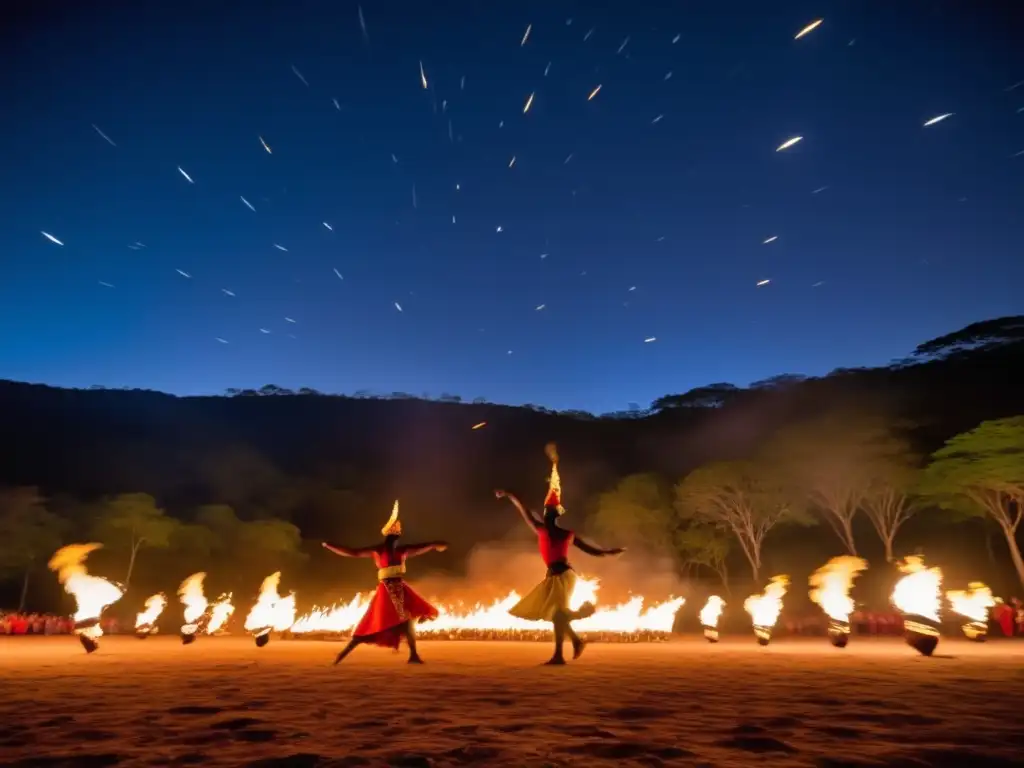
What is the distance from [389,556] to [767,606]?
33.5 feet

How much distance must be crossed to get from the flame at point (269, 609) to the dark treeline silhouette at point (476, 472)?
20000mm

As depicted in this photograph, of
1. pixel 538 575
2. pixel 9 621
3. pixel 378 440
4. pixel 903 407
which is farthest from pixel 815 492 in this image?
pixel 378 440

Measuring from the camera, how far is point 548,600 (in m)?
9.66

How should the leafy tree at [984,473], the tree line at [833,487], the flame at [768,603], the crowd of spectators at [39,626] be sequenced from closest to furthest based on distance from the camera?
the flame at [768,603] → the crowd of spectators at [39,626] → the leafy tree at [984,473] → the tree line at [833,487]

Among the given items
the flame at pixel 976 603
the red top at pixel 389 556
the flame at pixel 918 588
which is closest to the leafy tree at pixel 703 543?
the flame at pixel 976 603

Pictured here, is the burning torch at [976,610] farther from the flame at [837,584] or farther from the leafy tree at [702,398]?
the leafy tree at [702,398]

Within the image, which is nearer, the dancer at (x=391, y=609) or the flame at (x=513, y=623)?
the dancer at (x=391, y=609)

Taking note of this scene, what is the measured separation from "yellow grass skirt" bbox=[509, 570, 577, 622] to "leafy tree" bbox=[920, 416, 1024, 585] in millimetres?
23520

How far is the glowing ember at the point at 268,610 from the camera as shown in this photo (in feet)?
48.9

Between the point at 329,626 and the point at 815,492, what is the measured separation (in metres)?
26.9

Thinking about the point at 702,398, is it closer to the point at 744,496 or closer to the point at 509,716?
the point at 744,496

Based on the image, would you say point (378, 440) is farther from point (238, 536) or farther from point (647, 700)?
point (647, 700)

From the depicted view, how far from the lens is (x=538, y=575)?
33219 millimetres

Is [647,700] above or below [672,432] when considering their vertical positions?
below
